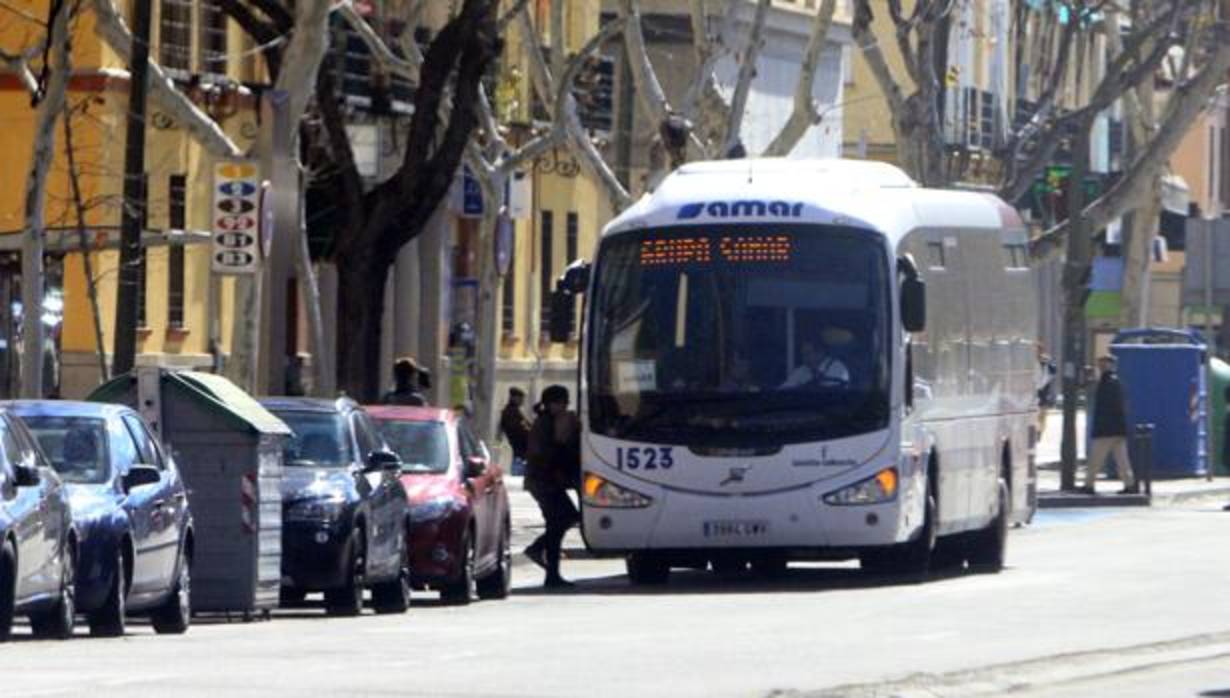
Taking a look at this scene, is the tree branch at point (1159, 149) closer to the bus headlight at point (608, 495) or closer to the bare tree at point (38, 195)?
the bus headlight at point (608, 495)

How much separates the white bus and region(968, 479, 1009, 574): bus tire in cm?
201

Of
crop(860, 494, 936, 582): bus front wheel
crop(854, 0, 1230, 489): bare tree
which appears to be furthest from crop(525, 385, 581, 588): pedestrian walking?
crop(854, 0, 1230, 489): bare tree

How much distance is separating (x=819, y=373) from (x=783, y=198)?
146 cm

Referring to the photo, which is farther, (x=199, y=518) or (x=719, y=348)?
(x=719, y=348)

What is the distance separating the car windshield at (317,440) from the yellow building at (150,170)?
13.1 m

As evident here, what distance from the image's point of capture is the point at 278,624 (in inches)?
981

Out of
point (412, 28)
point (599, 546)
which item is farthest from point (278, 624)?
point (412, 28)

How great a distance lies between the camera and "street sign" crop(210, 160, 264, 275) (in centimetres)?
3008

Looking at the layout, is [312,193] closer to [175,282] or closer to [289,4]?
[175,282]

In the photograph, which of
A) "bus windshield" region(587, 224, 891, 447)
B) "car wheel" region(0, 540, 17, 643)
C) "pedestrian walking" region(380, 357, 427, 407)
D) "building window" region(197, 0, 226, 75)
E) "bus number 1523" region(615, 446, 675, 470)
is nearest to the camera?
"car wheel" region(0, 540, 17, 643)

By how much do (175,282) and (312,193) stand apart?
449cm

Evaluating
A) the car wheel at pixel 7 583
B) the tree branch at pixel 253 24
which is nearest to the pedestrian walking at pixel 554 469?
the tree branch at pixel 253 24

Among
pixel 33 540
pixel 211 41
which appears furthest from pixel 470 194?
pixel 33 540

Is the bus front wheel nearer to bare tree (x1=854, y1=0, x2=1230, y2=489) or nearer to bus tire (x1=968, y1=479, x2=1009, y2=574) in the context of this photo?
bus tire (x1=968, y1=479, x2=1009, y2=574)
